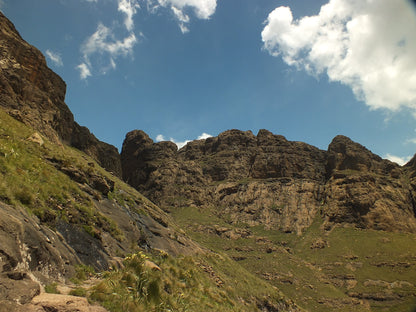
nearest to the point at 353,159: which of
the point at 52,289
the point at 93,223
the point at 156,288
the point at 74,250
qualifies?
the point at 93,223

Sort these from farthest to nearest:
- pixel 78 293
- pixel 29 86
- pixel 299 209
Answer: pixel 299 209, pixel 29 86, pixel 78 293

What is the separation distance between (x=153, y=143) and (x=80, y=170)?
146m

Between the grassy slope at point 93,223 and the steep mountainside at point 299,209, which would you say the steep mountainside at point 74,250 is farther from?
the steep mountainside at point 299,209

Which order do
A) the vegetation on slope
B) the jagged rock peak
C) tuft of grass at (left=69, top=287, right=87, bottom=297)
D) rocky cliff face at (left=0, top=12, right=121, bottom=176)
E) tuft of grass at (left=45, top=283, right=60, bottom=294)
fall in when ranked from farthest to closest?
the jagged rock peak → rocky cliff face at (left=0, top=12, right=121, bottom=176) → the vegetation on slope → tuft of grass at (left=69, top=287, right=87, bottom=297) → tuft of grass at (left=45, top=283, right=60, bottom=294)

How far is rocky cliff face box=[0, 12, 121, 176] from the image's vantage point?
37.8 meters

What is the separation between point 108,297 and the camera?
902 cm

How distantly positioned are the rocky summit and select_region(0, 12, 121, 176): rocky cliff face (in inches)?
11.3

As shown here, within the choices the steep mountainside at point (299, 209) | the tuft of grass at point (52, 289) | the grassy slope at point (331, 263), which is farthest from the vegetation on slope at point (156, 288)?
the steep mountainside at point (299, 209)

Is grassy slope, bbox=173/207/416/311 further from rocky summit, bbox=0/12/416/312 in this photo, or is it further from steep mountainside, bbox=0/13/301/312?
steep mountainside, bbox=0/13/301/312

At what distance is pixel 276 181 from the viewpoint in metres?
136

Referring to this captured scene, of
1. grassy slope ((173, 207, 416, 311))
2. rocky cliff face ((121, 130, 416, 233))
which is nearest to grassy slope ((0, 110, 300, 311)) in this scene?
grassy slope ((173, 207, 416, 311))

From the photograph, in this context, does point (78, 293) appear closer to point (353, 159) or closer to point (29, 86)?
point (29, 86)

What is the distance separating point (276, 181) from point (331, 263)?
5469 cm

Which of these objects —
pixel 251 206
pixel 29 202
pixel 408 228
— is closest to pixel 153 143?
pixel 251 206
